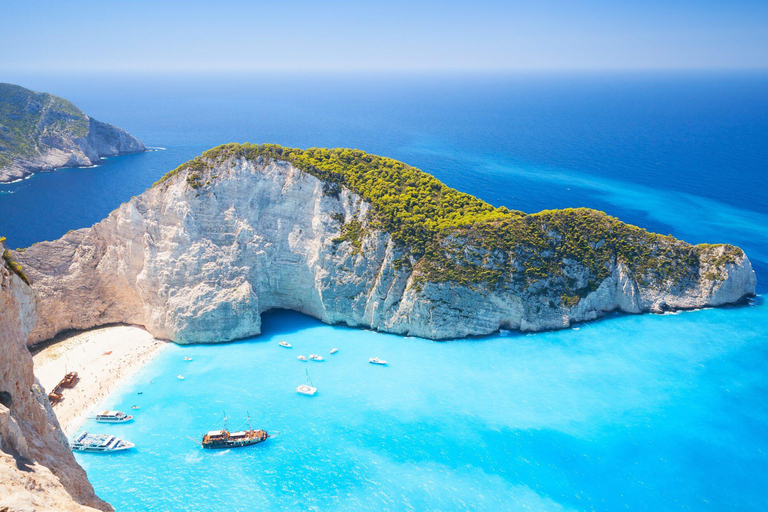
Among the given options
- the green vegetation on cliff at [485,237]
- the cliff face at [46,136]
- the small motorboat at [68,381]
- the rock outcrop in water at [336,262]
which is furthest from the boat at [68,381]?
the cliff face at [46,136]

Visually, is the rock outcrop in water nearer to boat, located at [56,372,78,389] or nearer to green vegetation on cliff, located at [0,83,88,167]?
boat, located at [56,372,78,389]

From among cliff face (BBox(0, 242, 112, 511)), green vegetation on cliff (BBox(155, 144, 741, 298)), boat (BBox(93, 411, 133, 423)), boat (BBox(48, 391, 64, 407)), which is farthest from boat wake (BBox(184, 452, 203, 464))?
green vegetation on cliff (BBox(155, 144, 741, 298))

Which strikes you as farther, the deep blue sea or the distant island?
the distant island

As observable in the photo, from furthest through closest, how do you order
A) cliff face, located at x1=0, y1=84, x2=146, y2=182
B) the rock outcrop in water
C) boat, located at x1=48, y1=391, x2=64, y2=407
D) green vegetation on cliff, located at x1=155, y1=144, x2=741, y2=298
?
cliff face, located at x1=0, y1=84, x2=146, y2=182 → green vegetation on cliff, located at x1=155, y1=144, x2=741, y2=298 → the rock outcrop in water → boat, located at x1=48, y1=391, x2=64, y2=407

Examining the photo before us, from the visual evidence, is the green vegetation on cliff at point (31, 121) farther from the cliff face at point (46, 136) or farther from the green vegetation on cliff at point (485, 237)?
the green vegetation on cliff at point (485, 237)

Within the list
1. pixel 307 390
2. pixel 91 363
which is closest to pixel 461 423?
pixel 307 390

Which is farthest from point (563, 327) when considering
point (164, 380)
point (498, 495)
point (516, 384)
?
point (164, 380)
